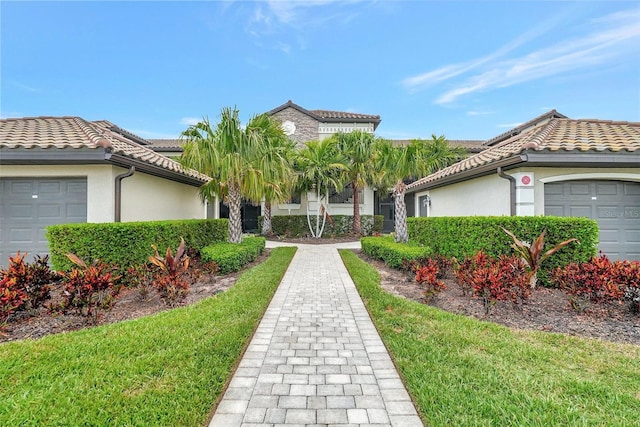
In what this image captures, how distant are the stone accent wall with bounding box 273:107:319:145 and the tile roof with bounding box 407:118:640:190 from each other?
49.1 ft

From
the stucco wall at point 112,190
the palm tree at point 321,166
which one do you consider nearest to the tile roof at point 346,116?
the palm tree at point 321,166

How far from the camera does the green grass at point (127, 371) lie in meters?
2.58

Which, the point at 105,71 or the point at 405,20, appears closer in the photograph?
the point at 405,20

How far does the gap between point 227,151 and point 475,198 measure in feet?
27.9

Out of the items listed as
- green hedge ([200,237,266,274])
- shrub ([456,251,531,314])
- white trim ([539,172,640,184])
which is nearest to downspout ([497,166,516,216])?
white trim ([539,172,640,184])

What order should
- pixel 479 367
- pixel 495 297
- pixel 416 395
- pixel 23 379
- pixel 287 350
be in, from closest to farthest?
pixel 416 395, pixel 23 379, pixel 479 367, pixel 287 350, pixel 495 297

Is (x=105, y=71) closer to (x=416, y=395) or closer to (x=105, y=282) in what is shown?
(x=105, y=282)

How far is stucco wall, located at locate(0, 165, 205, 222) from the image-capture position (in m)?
7.77

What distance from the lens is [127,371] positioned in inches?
128

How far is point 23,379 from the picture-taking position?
3133 millimetres

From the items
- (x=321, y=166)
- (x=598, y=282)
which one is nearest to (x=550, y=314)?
(x=598, y=282)

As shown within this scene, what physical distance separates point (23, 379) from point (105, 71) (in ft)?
53.5

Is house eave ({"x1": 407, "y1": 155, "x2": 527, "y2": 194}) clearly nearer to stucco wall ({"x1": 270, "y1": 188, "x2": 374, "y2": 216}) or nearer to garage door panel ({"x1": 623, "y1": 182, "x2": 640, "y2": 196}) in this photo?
garage door panel ({"x1": 623, "y1": 182, "x2": 640, "y2": 196})

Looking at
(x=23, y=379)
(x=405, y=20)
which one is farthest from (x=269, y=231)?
(x=23, y=379)
